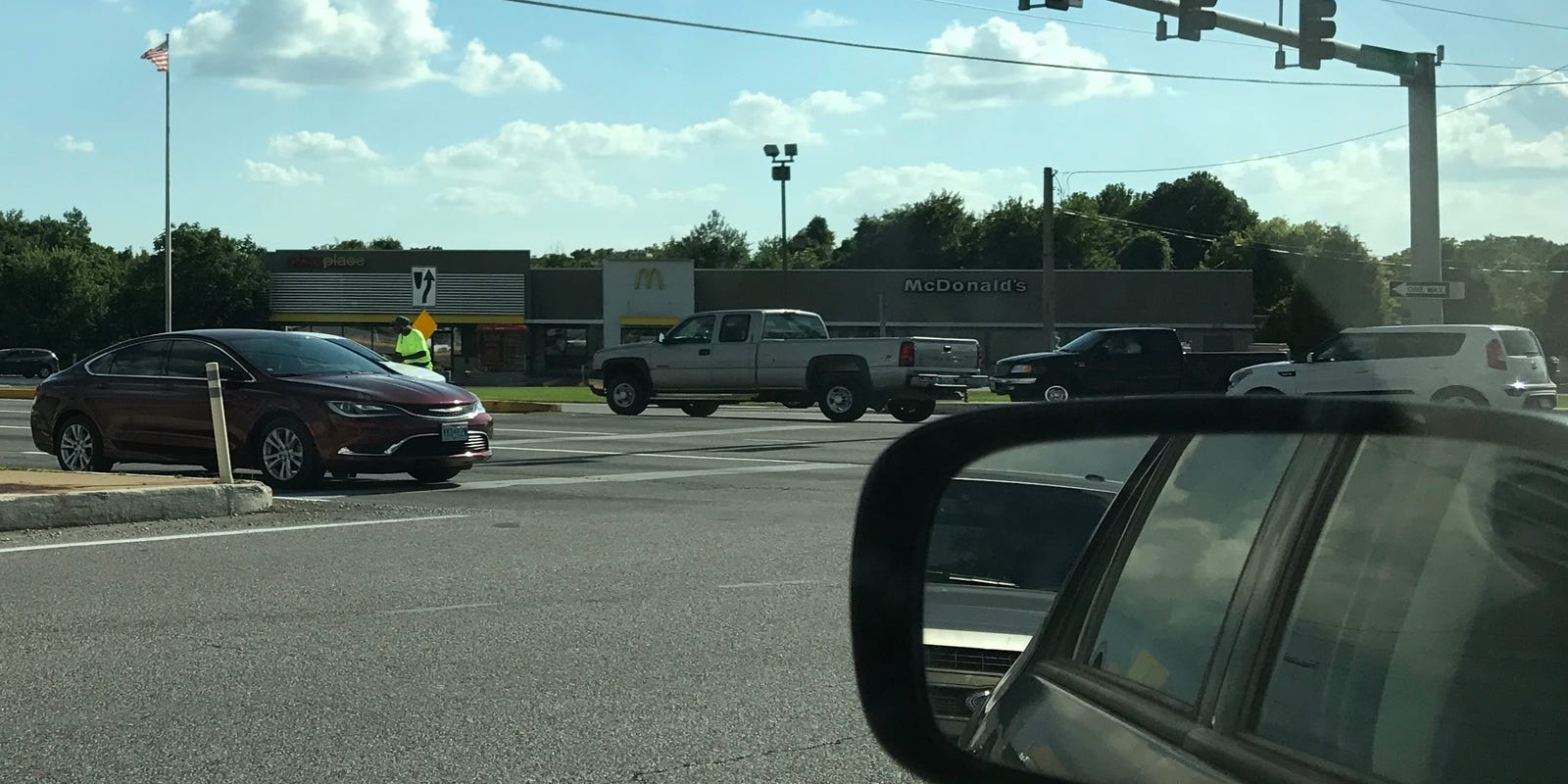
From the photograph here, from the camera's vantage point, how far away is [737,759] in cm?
490

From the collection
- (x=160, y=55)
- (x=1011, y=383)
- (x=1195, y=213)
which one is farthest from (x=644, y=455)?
(x=1195, y=213)

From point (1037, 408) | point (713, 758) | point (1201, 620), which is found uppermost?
point (1037, 408)

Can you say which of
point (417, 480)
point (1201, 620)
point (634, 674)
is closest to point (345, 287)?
point (417, 480)

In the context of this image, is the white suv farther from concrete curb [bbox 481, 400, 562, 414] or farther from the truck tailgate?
concrete curb [bbox 481, 400, 562, 414]

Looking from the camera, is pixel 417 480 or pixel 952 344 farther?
pixel 952 344

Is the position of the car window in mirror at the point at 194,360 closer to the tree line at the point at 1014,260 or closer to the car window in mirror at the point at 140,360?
the car window in mirror at the point at 140,360

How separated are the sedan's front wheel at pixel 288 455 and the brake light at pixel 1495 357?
15.3m

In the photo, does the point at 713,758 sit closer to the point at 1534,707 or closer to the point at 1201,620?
the point at 1201,620

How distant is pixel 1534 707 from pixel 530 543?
8.89 m

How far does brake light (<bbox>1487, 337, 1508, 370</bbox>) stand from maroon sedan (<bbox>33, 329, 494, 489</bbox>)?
1378cm

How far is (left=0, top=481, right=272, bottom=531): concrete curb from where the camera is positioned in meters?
10.5

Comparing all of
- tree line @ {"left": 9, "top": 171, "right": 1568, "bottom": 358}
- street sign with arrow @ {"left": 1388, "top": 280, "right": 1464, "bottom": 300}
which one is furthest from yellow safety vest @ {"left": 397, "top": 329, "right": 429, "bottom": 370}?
tree line @ {"left": 9, "top": 171, "right": 1568, "bottom": 358}

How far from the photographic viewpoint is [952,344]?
25.1 m

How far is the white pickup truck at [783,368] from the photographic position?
976 inches
